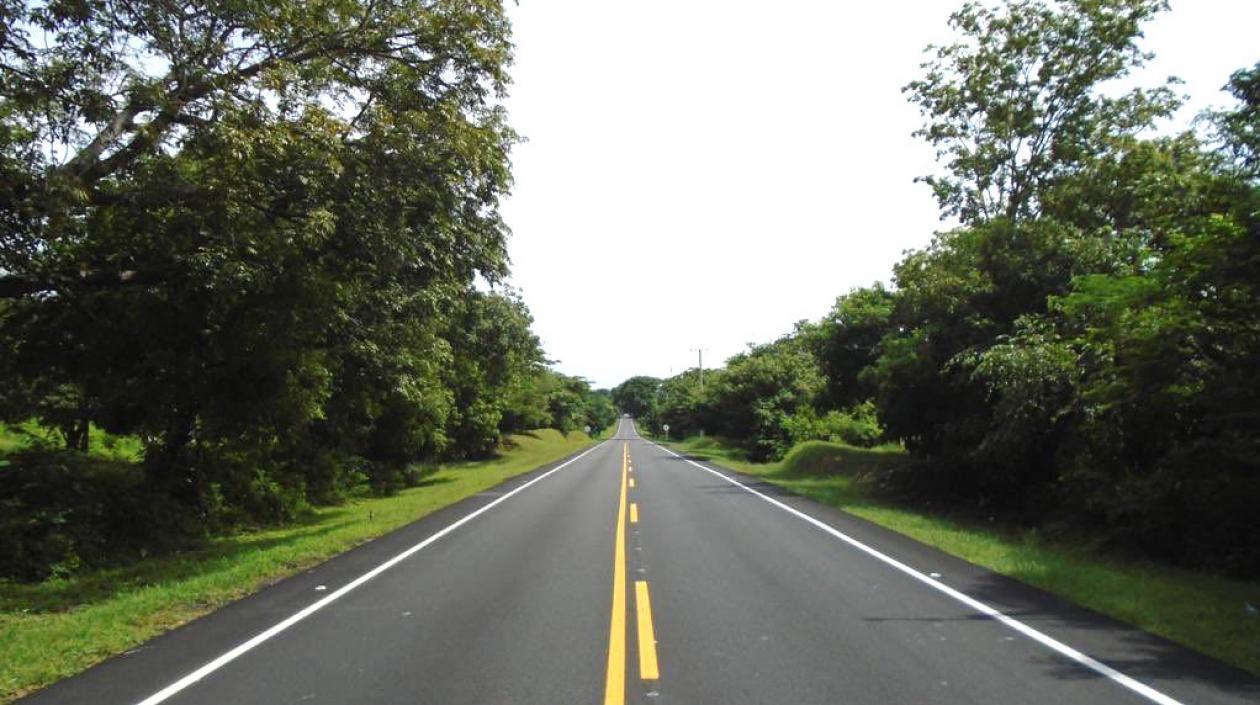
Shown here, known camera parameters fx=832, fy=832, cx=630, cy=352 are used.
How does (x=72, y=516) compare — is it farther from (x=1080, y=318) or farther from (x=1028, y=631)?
(x=1080, y=318)

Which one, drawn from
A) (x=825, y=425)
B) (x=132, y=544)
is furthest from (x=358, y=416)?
(x=825, y=425)

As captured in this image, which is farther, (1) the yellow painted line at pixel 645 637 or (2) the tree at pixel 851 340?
(2) the tree at pixel 851 340

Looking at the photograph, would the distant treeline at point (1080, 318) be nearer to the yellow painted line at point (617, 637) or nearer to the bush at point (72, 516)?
the yellow painted line at point (617, 637)

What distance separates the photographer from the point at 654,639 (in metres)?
7.02

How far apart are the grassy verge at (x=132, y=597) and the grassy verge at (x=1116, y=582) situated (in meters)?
9.15

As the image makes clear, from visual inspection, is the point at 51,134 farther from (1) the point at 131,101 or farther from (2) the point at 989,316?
(2) the point at 989,316

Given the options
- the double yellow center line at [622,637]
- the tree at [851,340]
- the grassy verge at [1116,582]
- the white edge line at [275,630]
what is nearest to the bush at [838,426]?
the tree at [851,340]

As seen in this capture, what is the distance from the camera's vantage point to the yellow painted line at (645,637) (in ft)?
20.0

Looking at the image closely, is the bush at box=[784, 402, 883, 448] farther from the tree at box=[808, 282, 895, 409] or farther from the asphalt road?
the asphalt road

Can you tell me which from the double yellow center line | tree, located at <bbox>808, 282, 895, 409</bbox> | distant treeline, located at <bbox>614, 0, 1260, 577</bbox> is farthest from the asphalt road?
tree, located at <bbox>808, 282, 895, 409</bbox>

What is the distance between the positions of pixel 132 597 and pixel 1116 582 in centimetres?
1150

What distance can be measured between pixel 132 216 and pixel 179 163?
124 cm

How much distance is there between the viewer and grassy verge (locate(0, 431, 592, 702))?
675 centimetres

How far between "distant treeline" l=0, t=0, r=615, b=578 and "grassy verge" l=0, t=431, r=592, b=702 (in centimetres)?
151
